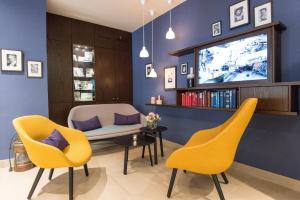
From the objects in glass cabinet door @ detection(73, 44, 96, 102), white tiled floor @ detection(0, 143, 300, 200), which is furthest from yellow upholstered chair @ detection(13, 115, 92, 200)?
glass cabinet door @ detection(73, 44, 96, 102)

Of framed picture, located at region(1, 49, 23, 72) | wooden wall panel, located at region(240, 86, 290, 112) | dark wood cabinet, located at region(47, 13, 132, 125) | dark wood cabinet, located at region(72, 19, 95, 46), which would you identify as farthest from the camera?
dark wood cabinet, located at region(72, 19, 95, 46)

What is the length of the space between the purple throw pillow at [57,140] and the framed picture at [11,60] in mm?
1392

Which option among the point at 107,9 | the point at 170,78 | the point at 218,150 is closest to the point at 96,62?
the point at 107,9

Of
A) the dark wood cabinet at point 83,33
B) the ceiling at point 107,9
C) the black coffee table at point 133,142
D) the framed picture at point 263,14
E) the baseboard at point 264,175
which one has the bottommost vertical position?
the baseboard at point 264,175

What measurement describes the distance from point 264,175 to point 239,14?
2205 mm

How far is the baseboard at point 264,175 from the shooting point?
83.8 inches

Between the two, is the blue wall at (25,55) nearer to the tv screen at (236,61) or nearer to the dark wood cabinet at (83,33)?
the dark wood cabinet at (83,33)

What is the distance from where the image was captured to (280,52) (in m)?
2.18

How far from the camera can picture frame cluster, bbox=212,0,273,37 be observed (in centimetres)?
229

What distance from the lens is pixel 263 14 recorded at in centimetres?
234

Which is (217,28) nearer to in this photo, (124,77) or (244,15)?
(244,15)

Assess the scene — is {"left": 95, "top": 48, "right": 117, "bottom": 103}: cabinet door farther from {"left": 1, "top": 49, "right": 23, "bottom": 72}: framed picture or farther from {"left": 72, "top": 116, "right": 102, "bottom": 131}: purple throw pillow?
{"left": 1, "top": 49, "right": 23, "bottom": 72}: framed picture

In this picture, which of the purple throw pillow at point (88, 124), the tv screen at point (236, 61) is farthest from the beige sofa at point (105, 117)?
the tv screen at point (236, 61)

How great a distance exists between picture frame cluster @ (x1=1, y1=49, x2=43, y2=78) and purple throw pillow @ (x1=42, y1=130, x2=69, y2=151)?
1313 mm
